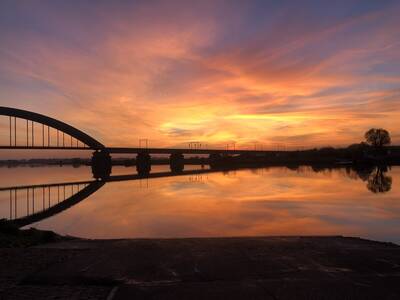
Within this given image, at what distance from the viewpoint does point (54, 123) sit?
4380 inches

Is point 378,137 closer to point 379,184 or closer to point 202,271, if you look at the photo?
point 379,184

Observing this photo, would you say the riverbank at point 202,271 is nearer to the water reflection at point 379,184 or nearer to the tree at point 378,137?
the water reflection at point 379,184

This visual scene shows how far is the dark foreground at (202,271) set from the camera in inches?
233

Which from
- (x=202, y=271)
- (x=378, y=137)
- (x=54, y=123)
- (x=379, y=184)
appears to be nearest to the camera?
(x=202, y=271)

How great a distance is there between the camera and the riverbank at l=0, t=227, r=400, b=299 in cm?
591

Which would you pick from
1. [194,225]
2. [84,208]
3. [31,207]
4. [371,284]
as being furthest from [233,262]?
[31,207]

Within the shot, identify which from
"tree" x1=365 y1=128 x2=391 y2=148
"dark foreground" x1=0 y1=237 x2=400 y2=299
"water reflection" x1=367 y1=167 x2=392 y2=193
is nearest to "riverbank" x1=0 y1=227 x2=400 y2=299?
"dark foreground" x1=0 y1=237 x2=400 y2=299

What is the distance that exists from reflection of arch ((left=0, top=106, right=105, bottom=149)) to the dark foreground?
10117cm

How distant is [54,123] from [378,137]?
133247 millimetres

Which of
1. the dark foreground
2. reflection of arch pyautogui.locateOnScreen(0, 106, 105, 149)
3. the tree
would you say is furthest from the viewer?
the tree

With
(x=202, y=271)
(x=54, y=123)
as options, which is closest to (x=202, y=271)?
(x=202, y=271)

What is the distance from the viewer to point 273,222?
19.7 metres

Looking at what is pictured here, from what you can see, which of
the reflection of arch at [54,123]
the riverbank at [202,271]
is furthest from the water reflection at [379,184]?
the reflection of arch at [54,123]

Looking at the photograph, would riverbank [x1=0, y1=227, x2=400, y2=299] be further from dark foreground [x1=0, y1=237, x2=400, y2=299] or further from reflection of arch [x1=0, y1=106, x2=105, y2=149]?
reflection of arch [x1=0, y1=106, x2=105, y2=149]
